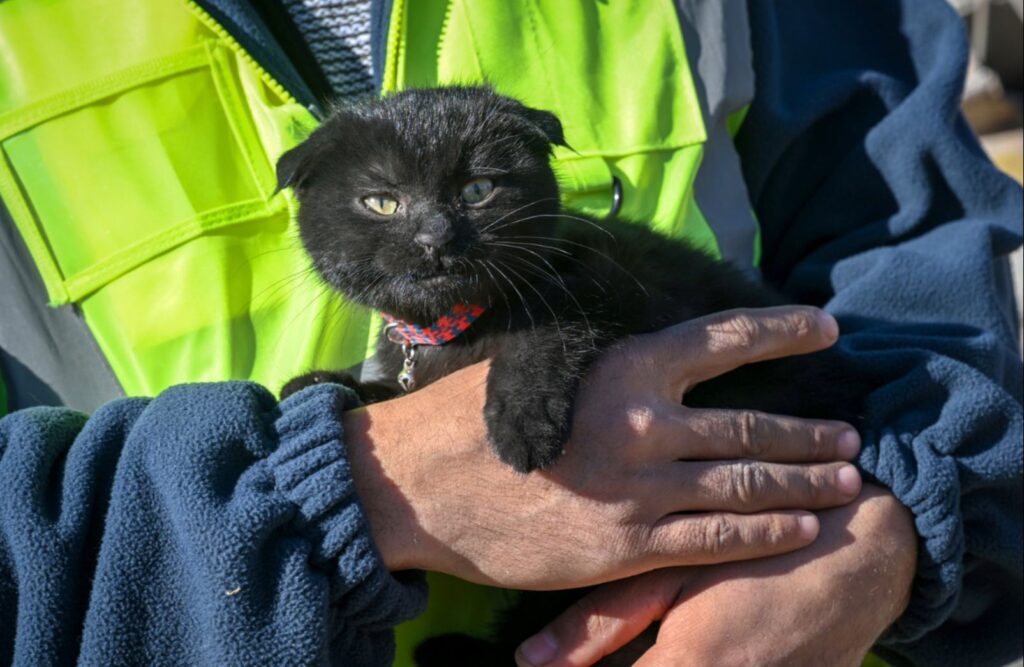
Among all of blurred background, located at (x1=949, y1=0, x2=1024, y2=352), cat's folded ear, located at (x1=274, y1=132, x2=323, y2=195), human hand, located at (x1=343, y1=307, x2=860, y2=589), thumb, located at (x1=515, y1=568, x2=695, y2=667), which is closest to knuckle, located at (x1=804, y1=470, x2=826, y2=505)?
human hand, located at (x1=343, y1=307, x2=860, y2=589)

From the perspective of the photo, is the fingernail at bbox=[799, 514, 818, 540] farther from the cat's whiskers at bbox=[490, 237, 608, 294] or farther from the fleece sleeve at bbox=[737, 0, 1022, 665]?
the cat's whiskers at bbox=[490, 237, 608, 294]

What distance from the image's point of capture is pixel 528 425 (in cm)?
125

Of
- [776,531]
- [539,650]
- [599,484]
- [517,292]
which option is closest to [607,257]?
[517,292]

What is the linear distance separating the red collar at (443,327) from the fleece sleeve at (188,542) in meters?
0.34

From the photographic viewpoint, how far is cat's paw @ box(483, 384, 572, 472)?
1.24 m

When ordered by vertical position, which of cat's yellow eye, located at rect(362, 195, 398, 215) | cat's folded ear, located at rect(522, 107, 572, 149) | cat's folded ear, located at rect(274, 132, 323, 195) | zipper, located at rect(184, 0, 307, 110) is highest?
zipper, located at rect(184, 0, 307, 110)

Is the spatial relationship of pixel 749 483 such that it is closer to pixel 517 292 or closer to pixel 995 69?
pixel 517 292

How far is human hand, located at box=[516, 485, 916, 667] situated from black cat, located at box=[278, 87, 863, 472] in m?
0.29

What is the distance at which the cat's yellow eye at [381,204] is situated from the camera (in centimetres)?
146

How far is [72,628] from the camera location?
1093mm

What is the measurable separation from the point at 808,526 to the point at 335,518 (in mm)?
735

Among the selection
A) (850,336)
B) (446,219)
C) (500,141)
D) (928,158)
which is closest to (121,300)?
(446,219)

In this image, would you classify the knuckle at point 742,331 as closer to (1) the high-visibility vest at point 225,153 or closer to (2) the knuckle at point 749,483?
(2) the knuckle at point 749,483

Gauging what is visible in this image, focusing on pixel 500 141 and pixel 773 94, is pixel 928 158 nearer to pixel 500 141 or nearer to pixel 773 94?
pixel 773 94
